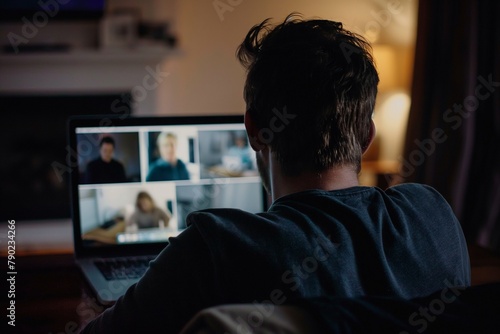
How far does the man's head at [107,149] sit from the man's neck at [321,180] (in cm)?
57

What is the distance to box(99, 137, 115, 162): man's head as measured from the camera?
1.42 metres

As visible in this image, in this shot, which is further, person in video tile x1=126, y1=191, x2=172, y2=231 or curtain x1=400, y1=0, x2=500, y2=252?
curtain x1=400, y1=0, x2=500, y2=252

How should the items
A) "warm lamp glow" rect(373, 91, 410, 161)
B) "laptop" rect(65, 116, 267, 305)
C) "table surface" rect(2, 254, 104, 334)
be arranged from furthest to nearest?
"warm lamp glow" rect(373, 91, 410, 161)
"laptop" rect(65, 116, 267, 305)
"table surface" rect(2, 254, 104, 334)

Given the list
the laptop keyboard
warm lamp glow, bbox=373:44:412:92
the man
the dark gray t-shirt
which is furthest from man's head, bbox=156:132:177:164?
warm lamp glow, bbox=373:44:412:92

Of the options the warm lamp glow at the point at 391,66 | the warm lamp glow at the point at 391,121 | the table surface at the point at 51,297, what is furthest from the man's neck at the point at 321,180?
the warm lamp glow at the point at 391,121

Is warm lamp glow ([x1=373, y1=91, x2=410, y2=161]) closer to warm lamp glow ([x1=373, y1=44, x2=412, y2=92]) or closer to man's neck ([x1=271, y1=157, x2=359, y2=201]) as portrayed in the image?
warm lamp glow ([x1=373, y1=44, x2=412, y2=92])

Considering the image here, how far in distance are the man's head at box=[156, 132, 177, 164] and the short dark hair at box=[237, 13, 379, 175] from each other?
490 mm

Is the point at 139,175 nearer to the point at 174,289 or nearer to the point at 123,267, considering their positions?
the point at 123,267

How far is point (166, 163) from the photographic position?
143 centimetres

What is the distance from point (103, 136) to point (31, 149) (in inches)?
112

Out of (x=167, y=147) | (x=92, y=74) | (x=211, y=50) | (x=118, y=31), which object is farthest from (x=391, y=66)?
A: (x=167, y=147)

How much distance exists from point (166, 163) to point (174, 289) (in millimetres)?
647

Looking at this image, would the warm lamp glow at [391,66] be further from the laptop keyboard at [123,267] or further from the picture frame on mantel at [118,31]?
the laptop keyboard at [123,267]

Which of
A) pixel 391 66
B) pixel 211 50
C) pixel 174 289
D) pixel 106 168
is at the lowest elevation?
pixel 174 289
